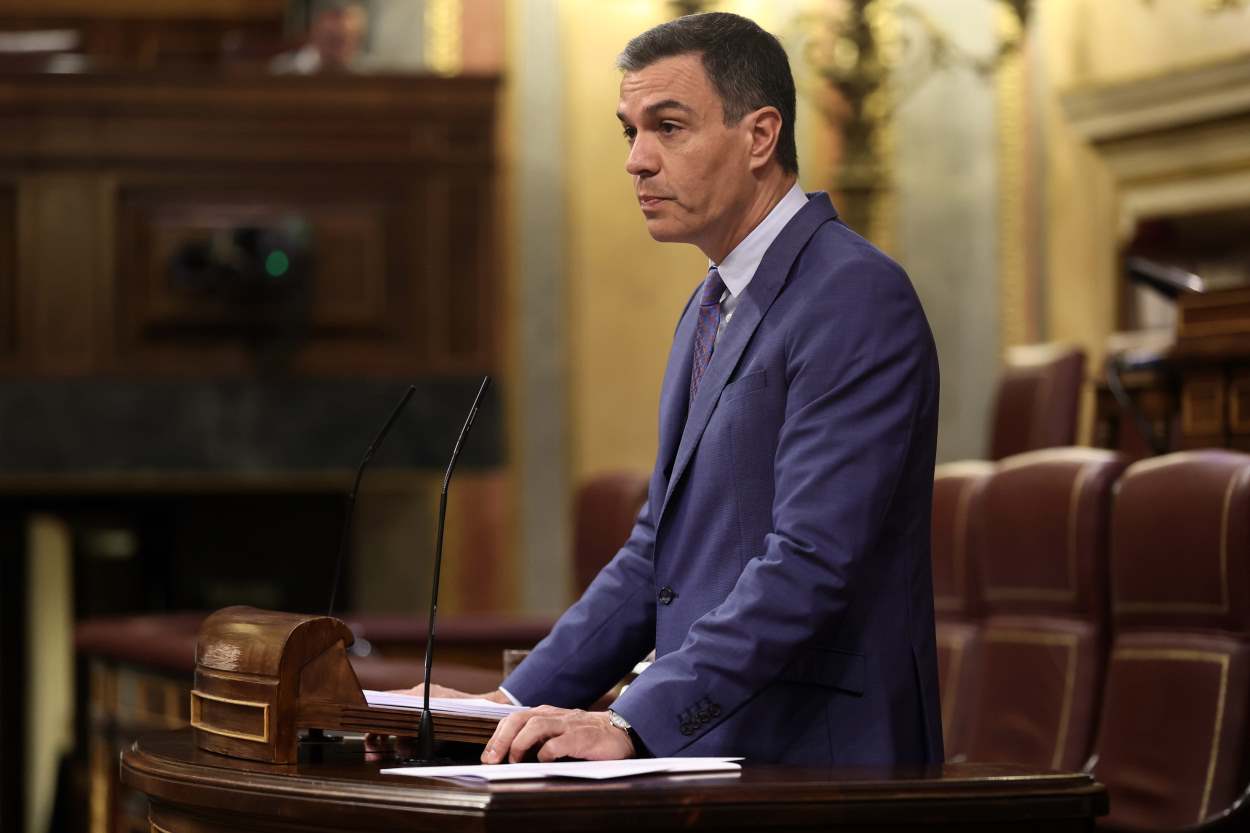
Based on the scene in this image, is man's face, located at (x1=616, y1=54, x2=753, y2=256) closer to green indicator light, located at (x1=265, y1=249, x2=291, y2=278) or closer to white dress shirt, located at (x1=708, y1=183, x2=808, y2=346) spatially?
white dress shirt, located at (x1=708, y1=183, x2=808, y2=346)

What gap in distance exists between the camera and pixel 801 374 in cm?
172

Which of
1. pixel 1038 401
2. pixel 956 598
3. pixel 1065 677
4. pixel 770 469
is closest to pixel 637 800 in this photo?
pixel 770 469

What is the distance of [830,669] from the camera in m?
1.71

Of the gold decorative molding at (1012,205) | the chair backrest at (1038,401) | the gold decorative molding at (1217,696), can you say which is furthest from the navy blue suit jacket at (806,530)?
the gold decorative molding at (1012,205)

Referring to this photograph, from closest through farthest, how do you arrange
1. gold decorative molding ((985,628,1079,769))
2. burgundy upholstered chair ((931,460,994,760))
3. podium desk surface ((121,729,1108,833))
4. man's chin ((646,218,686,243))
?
podium desk surface ((121,729,1108,833)), man's chin ((646,218,686,243)), gold decorative molding ((985,628,1079,769)), burgundy upholstered chair ((931,460,994,760))

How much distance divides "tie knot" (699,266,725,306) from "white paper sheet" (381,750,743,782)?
498 millimetres

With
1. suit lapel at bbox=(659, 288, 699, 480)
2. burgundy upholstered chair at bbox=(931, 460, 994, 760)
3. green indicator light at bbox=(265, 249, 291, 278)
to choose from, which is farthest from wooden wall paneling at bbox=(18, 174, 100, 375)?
suit lapel at bbox=(659, 288, 699, 480)

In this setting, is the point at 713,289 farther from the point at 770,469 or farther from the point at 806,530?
the point at 806,530

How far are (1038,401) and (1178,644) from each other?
2.10 m

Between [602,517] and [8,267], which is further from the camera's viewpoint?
[8,267]

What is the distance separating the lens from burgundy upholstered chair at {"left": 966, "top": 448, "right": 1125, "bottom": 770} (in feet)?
11.6

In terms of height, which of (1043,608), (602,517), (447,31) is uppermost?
(447,31)

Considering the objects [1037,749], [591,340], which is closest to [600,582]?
[1037,749]

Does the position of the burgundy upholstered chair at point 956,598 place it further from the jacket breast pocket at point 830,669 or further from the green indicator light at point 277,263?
the green indicator light at point 277,263
